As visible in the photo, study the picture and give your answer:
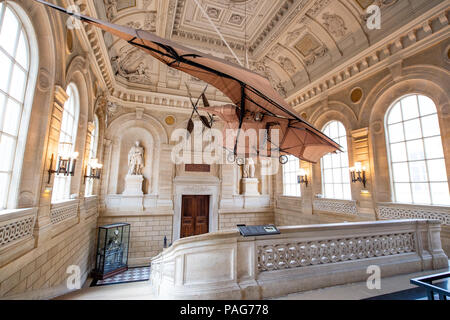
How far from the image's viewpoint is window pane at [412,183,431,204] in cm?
527

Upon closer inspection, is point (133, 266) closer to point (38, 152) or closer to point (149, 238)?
point (149, 238)

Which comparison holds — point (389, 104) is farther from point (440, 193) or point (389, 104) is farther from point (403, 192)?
point (440, 193)

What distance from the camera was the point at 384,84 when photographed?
6277 mm

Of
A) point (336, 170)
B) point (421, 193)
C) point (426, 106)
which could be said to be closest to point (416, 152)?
→ point (421, 193)

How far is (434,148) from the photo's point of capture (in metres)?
5.20

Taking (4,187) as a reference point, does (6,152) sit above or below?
above

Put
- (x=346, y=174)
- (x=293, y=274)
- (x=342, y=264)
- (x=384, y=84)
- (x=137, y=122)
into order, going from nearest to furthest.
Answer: (x=293, y=274)
(x=342, y=264)
(x=384, y=84)
(x=346, y=174)
(x=137, y=122)

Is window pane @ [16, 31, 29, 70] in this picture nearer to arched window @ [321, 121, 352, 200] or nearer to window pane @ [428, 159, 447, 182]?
arched window @ [321, 121, 352, 200]

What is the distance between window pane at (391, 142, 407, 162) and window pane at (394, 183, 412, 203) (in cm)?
72

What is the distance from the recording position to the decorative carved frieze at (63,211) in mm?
4336

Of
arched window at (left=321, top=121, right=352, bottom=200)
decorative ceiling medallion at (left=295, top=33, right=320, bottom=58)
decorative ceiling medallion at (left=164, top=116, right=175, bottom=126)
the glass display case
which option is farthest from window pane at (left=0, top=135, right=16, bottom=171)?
decorative ceiling medallion at (left=295, top=33, right=320, bottom=58)

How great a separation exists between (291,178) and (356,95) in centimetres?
457
